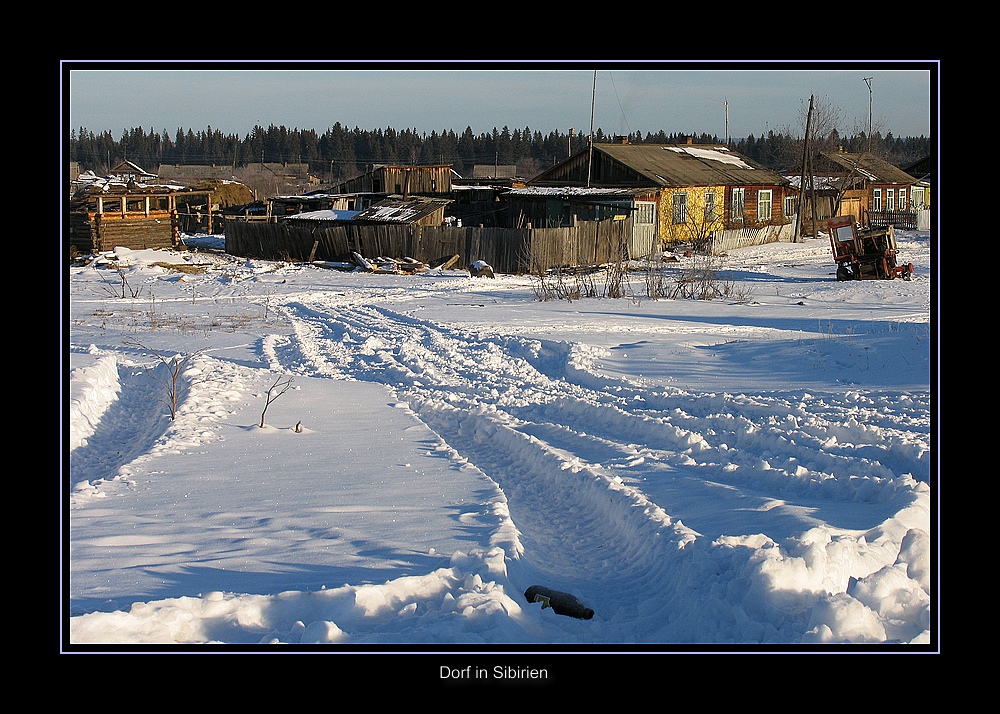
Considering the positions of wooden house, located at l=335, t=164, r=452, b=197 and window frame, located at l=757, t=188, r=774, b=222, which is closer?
wooden house, located at l=335, t=164, r=452, b=197

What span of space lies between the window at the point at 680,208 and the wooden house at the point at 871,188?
47.0ft

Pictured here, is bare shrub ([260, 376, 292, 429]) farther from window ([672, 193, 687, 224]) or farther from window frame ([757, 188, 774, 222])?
window frame ([757, 188, 774, 222])

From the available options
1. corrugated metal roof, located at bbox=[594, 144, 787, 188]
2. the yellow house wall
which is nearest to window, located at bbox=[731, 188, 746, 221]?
corrugated metal roof, located at bbox=[594, 144, 787, 188]

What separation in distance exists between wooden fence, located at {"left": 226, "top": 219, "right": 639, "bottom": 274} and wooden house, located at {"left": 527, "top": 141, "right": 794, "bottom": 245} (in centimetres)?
605

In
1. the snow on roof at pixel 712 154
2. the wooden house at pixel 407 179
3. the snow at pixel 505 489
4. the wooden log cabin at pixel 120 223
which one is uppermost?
the snow on roof at pixel 712 154

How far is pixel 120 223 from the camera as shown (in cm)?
3362

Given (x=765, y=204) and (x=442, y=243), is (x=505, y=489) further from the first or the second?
(x=765, y=204)

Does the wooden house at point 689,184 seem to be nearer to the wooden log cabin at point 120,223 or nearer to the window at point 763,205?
the window at point 763,205

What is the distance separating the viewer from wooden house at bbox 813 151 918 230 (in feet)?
168

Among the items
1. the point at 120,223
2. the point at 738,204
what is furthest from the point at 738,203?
the point at 120,223

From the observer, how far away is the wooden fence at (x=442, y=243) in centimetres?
2791

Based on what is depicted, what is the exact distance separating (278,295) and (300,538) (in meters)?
17.2

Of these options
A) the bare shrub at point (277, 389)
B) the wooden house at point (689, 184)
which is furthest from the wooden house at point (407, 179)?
the bare shrub at point (277, 389)
